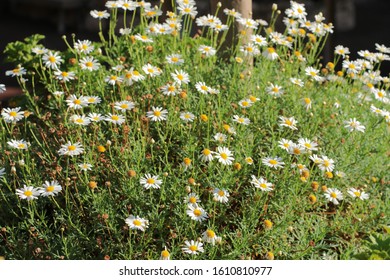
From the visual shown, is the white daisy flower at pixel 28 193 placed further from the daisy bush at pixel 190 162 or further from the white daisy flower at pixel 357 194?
the white daisy flower at pixel 357 194

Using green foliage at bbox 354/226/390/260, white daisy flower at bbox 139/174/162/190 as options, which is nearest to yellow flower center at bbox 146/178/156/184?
white daisy flower at bbox 139/174/162/190

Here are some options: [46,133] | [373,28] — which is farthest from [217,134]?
[373,28]

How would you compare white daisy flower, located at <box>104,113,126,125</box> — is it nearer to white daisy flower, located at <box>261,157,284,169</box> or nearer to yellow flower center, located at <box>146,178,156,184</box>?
yellow flower center, located at <box>146,178,156,184</box>

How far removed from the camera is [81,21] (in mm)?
10797

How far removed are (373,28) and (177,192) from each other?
8616 mm

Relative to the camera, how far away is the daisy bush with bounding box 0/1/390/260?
322cm

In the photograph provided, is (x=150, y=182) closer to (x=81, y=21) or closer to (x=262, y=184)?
(x=262, y=184)

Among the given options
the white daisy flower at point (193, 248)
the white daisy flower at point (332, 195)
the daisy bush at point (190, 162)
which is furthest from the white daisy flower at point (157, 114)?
the white daisy flower at point (332, 195)

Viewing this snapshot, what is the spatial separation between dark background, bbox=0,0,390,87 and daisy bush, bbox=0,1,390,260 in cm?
565

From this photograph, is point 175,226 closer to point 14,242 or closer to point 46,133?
point 14,242

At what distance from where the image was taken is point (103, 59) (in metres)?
4.31

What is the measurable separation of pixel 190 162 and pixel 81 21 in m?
7.98

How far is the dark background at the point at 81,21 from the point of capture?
10.2m

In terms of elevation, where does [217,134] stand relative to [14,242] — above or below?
above
